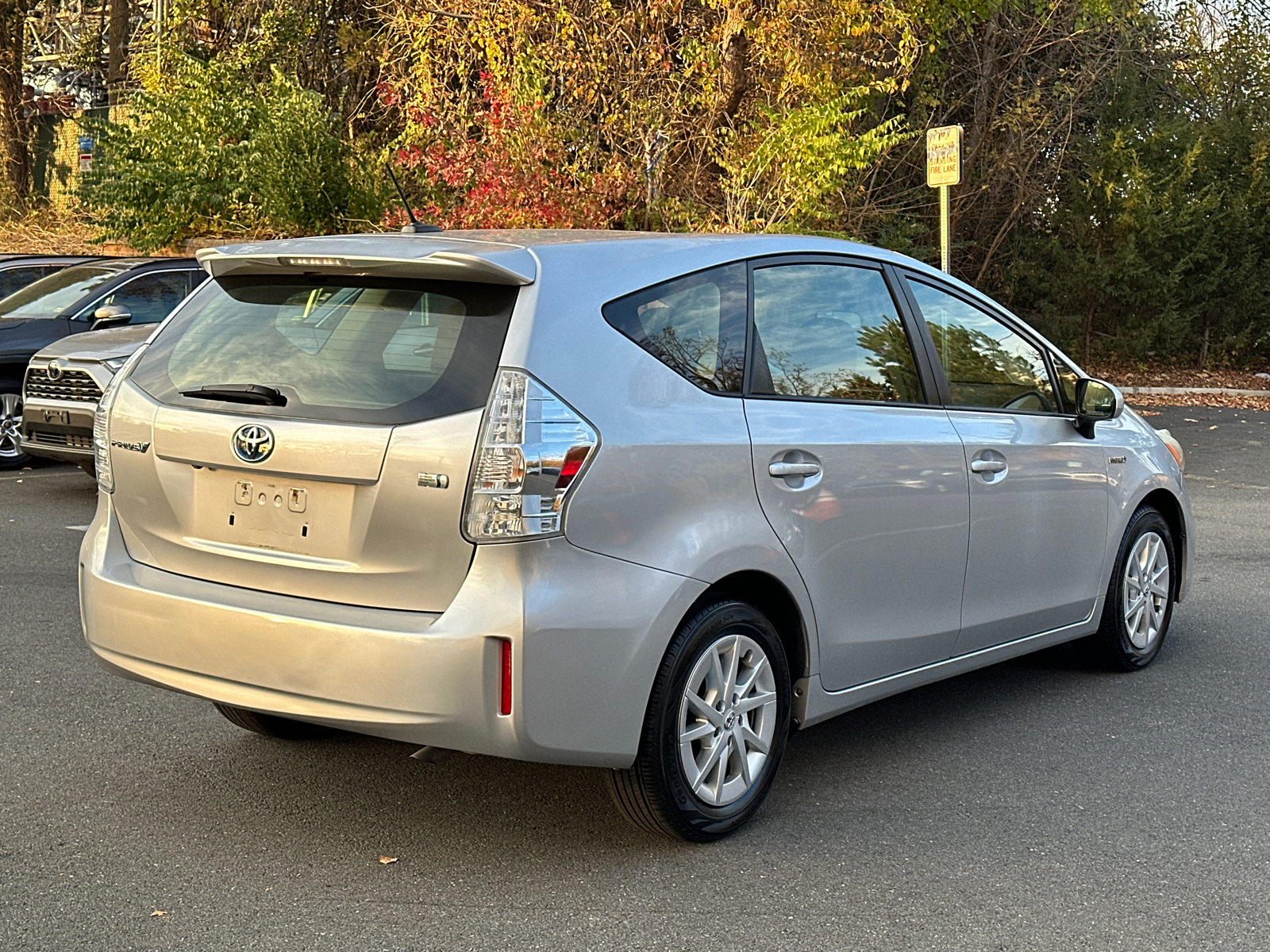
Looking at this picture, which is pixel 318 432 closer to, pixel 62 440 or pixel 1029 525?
pixel 1029 525

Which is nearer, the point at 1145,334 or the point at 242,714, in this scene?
the point at 242,714

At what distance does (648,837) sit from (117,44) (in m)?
26.9

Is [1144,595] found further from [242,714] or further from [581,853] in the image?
[242,714]

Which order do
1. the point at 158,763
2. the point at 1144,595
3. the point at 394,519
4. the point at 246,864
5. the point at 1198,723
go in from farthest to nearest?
the point at 1144,595 → the point at 1198,723 → the point at 158,763 → the point at 246,864 → the point at 394,519

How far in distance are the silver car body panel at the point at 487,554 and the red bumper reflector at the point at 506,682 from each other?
0.02 metres

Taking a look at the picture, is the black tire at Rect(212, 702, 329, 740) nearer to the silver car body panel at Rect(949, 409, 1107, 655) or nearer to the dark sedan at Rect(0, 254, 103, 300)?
the silver car body panel at Rect(949, 409, 1107, 655)

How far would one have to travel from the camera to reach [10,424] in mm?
12086

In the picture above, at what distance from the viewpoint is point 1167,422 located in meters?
16.7

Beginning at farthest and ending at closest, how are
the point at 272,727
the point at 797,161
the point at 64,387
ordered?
the point at 797,161
the point at 64,387
the point at 272,727

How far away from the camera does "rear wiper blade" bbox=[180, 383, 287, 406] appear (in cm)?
399

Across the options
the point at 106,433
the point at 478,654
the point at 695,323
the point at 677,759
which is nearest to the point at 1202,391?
the point at 695,323

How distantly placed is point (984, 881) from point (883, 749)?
3.95 feet

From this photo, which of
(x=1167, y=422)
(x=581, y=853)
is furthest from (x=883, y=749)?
(x=1167, y=422)

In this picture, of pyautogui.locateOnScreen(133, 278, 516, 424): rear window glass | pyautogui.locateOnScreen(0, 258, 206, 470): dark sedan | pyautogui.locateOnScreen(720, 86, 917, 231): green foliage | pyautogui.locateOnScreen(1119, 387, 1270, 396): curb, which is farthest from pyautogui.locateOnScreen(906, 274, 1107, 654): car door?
pyautogui.locateOnScreen(1119, 387, 1270, 396): curb
